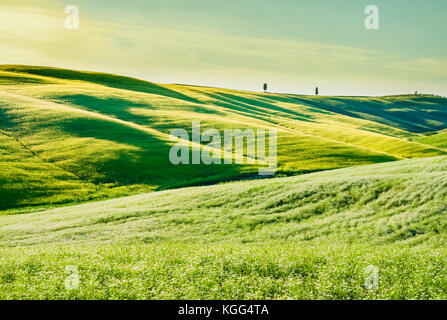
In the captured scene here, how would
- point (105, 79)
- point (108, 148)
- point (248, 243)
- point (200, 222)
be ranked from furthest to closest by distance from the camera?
point (105, 79) < point (108, 148) < point (200, 222) < point (248, 243)

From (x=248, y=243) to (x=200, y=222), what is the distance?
513cm

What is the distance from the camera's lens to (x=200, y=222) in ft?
73.7

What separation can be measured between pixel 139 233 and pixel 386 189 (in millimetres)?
15590

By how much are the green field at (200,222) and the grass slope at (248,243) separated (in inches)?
2.5

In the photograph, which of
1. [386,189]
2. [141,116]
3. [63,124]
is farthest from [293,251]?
[141,116]

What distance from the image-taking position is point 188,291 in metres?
10.4

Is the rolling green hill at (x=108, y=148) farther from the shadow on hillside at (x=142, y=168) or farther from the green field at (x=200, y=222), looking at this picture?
the green field at (x=200, y=222)

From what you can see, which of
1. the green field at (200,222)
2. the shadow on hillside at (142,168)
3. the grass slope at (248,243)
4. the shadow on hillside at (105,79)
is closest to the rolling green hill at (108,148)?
the shadow on hillside at (142,168)

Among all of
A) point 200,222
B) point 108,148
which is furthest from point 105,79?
point 200,222

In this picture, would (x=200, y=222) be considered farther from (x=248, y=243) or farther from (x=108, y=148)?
(x=108, y=148)

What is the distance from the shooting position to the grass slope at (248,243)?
10625mm

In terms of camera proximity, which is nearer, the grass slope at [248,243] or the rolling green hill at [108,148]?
the grass slope at [248,243]

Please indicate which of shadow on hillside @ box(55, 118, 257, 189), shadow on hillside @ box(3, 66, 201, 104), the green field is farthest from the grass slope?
shadow on hillside @ box(3, 66, 201, 104)

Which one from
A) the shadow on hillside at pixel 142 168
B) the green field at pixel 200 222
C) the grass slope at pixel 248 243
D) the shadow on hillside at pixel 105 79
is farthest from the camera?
the shadow on hillside at pixel 105 79
